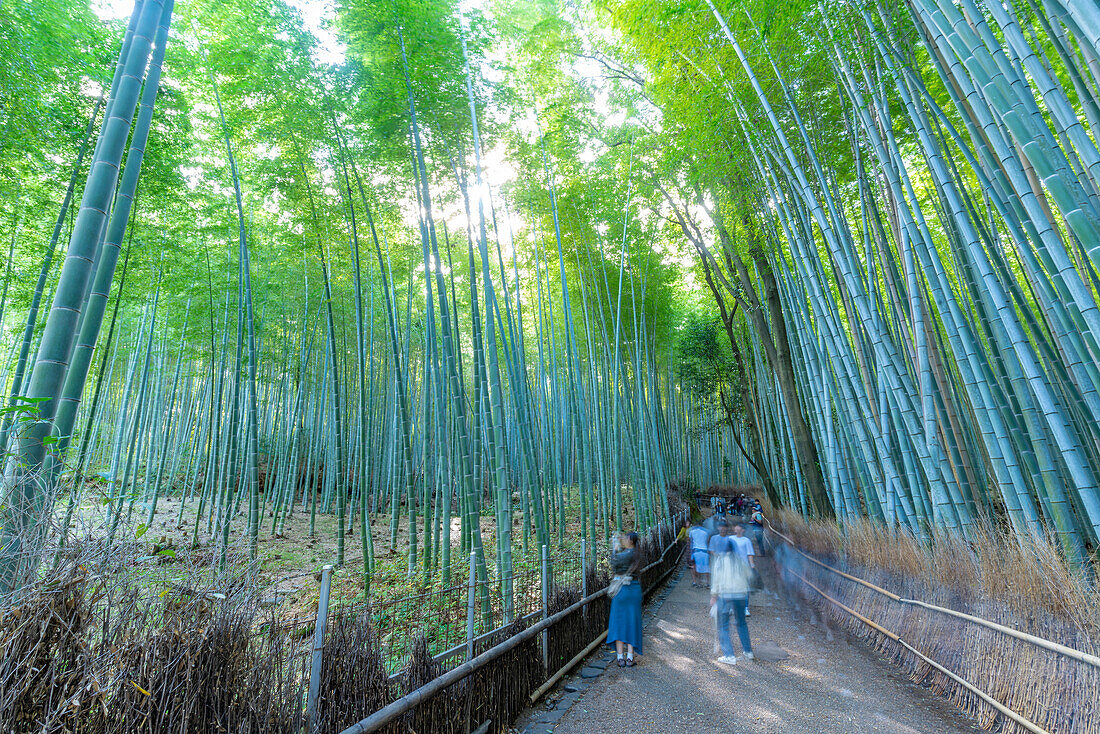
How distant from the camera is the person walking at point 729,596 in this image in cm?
323

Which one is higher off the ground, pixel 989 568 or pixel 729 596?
pixel 989 568

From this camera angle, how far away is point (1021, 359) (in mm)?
2287

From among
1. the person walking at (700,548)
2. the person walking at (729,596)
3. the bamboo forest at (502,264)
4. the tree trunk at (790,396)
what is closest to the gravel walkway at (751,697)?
the person walking at (729,596)

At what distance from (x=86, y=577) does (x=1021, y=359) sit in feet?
11.3

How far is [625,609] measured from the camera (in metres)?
3.32

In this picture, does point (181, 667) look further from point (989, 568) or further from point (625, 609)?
point (989, 568)

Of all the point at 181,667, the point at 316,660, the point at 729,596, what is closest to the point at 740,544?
the point at 729,596

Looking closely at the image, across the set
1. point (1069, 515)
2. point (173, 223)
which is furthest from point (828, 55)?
point (173, 223)

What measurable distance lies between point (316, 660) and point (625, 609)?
2.34 m

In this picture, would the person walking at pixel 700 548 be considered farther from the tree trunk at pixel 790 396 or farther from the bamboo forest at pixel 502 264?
the tree trunk at pixel 790 396

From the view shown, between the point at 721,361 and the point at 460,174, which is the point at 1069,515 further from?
the point at 721,361

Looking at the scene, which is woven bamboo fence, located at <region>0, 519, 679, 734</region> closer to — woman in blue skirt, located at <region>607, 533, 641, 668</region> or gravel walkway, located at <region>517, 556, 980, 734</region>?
gravel walkway, located at <region>517, 556, 980, 734</region>

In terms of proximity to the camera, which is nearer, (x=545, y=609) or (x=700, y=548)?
(x=545, y=609)

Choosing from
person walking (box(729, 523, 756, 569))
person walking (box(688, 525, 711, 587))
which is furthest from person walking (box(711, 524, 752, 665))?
person walking (box(688, 525, 711, 587))
